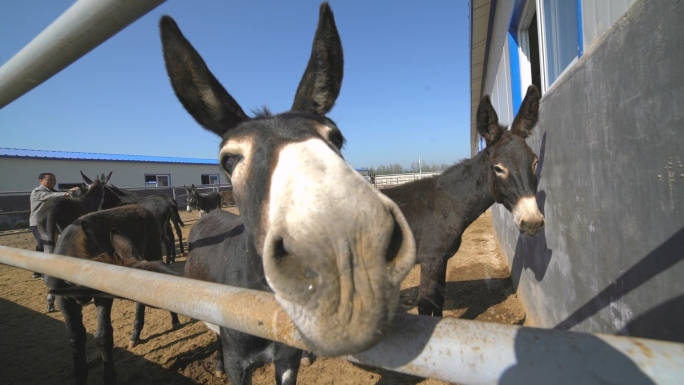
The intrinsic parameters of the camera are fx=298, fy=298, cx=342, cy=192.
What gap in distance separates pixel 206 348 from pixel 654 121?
17.4 feet

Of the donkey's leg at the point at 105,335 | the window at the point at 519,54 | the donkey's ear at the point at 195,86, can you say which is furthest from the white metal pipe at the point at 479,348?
the window at the point at 519,54

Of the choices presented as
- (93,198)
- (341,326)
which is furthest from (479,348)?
(93,198)

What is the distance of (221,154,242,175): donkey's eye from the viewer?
1744 mm

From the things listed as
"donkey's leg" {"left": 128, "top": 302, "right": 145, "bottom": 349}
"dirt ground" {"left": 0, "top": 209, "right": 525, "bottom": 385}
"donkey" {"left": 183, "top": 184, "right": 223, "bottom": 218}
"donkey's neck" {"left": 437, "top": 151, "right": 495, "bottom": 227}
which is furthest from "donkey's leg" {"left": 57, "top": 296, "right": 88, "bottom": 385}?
"donkey" {"left": 183, "top": 184, "right": 223, "bottom": 218}

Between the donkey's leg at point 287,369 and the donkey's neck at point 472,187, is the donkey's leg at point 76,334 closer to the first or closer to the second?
the donkey's leg at point 287,369

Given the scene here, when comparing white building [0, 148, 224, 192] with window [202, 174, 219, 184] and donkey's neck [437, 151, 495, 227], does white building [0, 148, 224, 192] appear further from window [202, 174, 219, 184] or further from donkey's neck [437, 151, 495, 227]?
donkey's neck [437, 151, 495, 227]

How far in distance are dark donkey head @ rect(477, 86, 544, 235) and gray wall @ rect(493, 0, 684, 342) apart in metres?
0.30

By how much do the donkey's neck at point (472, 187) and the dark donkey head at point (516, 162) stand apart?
230mm

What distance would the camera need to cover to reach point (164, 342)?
466 centimetres

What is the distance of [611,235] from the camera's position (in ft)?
6.24

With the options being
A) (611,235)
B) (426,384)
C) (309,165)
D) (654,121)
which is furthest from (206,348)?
(654,121)

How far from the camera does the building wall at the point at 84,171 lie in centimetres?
2241

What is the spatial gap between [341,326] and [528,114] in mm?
3848

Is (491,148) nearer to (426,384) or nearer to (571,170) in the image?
(571,170)
